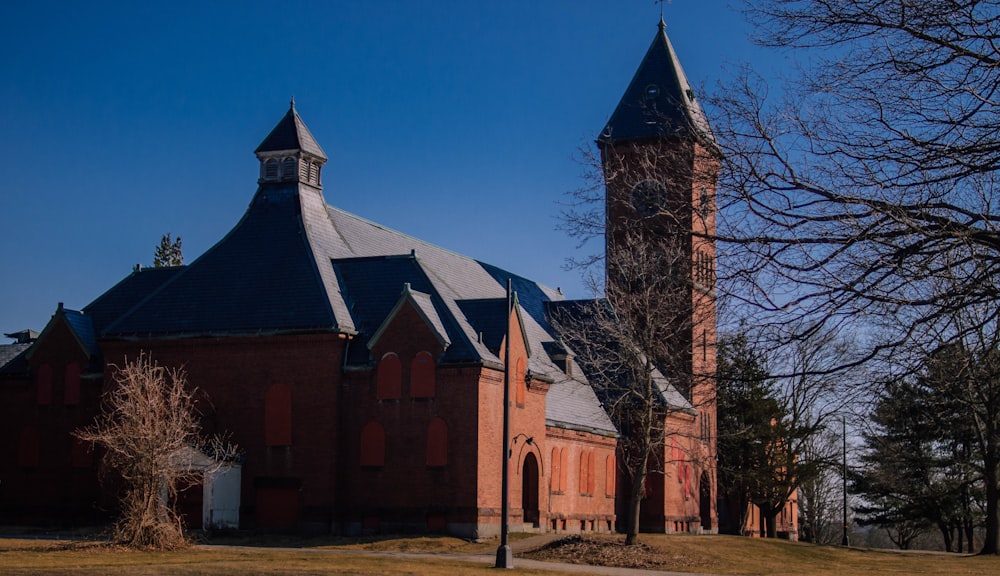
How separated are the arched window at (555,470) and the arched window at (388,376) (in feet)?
30.6

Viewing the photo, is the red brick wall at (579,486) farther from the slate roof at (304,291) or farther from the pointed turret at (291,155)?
the pointed turret at (291,155)

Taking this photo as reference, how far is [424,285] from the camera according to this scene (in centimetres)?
4769

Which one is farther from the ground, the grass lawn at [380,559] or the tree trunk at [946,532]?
the grass lawn at [380,559]

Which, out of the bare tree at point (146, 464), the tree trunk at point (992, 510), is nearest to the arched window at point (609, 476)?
the tree trunk at point (992, 510)

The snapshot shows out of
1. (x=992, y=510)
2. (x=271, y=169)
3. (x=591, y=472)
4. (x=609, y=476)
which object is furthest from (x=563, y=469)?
(x=992, y=510)

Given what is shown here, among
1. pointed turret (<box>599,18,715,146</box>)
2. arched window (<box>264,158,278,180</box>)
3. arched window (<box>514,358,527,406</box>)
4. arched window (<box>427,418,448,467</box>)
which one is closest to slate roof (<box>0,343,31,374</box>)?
arched window (<box>264,158,278,180</box>)

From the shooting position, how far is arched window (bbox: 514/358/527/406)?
1843 inches

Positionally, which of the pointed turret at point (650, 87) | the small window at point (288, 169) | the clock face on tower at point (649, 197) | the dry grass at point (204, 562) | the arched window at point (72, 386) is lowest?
the dry grass at point (204, 562)

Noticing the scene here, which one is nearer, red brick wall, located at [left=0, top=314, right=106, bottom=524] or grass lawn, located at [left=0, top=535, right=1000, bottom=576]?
grass lawn, located at [left=0, top=535, right=1000, bottom=576]

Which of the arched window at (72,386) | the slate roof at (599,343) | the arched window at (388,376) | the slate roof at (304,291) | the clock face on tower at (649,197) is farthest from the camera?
the slate roof at (599,343)

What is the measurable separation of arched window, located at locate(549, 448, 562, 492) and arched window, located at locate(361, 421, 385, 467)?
8977 mm

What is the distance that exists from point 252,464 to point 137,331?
764cm

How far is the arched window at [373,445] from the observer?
1764 inches

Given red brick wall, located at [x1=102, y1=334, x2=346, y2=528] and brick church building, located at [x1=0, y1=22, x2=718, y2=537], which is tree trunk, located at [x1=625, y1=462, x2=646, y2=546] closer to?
brick church building, located at [x1=0, y1=22, x2=718, y2=537]
